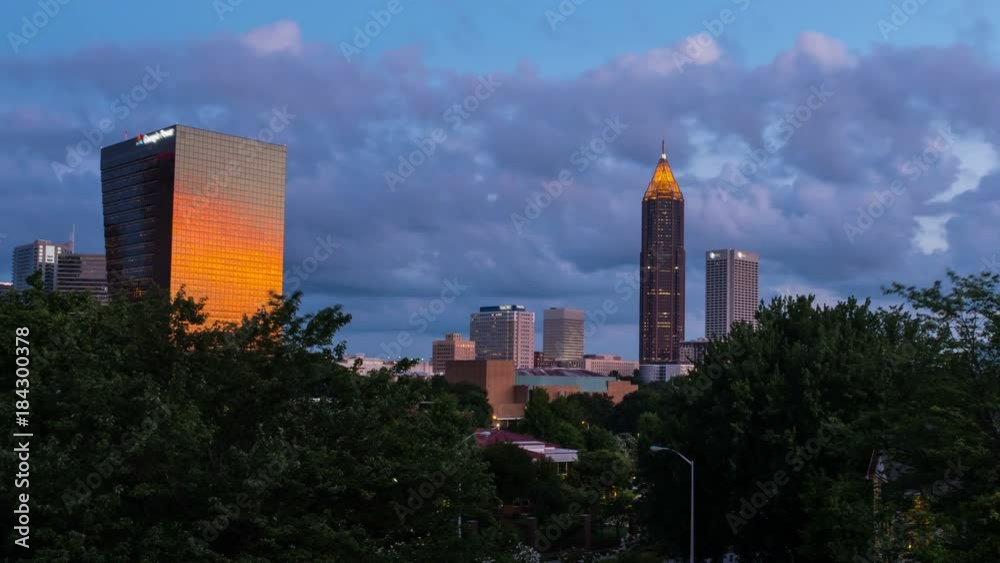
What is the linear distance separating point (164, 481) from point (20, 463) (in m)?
2.56

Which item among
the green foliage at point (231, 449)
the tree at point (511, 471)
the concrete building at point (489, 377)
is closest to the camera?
the green foliage at point (231, 449)

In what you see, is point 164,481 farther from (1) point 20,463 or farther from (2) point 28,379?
(2) point 28,379

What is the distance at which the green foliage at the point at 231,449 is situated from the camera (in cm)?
1788

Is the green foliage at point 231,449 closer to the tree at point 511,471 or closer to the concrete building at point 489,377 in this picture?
the tree at point 511,471

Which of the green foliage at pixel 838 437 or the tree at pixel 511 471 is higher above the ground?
the green foliage at pixel 838 437

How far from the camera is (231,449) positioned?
19.1 metres

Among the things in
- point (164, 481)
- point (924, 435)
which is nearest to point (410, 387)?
point (164, 481)

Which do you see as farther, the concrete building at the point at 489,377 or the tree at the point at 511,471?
the concrete building at the point at 489,377

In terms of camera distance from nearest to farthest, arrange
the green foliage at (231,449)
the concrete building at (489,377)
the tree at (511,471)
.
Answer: the green foliage at (231,449) → the tree at (511,471) → the concrete building at (489,377)

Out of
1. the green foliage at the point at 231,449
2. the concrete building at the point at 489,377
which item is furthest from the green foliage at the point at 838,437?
the concrete building at the point at 489,377

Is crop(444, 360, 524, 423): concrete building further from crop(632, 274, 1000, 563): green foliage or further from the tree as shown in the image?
crop(632, 274, 1000, 563): green foliage

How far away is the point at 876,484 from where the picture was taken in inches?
1205

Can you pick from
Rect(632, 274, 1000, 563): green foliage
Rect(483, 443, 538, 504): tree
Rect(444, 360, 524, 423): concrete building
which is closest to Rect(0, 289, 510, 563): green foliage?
Rect(632, 274, 1000, 563): green foliage

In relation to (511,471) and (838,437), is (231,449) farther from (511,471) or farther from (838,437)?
(511,471)
